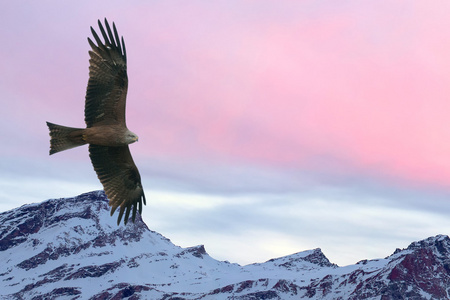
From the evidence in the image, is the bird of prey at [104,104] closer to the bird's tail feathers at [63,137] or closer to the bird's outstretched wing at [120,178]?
the bird's tail feathers at [63,137]

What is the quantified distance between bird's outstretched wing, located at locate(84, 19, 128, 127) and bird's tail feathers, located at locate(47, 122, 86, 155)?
2.07 ft

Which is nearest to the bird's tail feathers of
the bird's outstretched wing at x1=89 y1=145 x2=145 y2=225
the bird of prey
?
the bird of prey

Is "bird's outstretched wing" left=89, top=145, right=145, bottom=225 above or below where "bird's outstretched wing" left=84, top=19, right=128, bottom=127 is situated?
below

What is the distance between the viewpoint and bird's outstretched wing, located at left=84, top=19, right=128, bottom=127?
28391mm

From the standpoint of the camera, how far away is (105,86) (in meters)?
28.4

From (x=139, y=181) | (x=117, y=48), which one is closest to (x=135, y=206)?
(x=139, y=181)

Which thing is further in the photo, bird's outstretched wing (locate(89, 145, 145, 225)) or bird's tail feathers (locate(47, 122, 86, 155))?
bird's outstretched wing (locate(89, 145, 145, 225))

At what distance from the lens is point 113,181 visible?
31.3m

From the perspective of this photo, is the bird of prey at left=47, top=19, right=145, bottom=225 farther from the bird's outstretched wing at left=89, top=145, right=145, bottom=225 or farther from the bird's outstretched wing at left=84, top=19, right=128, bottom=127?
the bird's outstretched wing at left=89, top=145, right=145, bottom=225

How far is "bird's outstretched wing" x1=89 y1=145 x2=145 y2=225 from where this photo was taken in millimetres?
30672

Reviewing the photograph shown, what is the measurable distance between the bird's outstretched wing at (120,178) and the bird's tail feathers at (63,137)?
2277mm

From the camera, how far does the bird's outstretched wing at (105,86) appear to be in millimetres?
28391

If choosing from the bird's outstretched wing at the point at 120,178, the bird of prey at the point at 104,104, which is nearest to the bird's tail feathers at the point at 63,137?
the bird of prey at the point at 104,104

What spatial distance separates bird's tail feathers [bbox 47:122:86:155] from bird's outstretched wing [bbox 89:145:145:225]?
2277 millimetres
